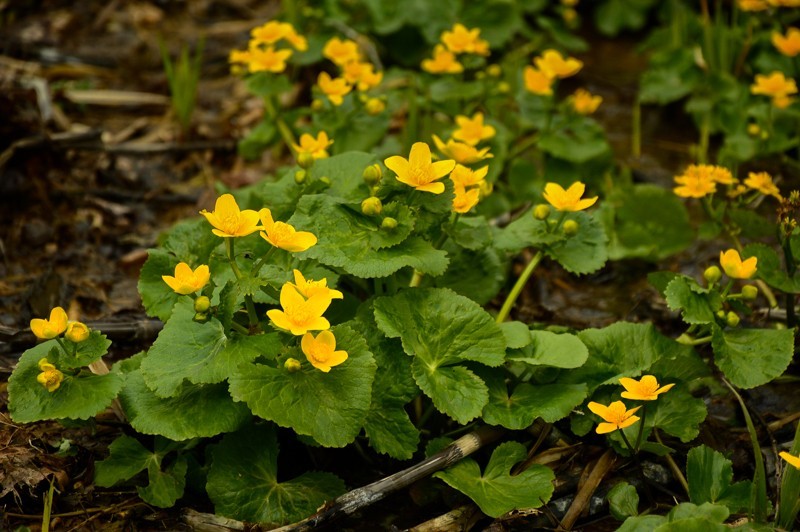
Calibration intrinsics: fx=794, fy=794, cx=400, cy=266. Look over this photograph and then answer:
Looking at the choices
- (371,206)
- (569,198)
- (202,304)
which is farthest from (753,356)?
(202,304)

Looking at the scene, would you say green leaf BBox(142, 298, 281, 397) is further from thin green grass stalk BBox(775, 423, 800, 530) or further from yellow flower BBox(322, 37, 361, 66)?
yellow flower BBox(322, 37, 361, 66)

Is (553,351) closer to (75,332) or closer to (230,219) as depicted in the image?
(230,219)

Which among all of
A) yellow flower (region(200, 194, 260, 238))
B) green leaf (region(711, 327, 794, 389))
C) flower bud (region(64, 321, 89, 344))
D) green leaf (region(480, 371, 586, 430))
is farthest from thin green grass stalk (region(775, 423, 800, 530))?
flower bud (region(64, 321, 89, 344))

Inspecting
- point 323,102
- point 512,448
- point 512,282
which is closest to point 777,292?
point 512,282

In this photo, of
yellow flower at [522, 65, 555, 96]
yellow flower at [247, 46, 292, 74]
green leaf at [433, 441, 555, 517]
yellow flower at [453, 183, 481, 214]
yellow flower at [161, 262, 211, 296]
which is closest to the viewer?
yellow flower at [161, 262, 211, 296]

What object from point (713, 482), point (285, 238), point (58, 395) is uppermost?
point (285, 238)

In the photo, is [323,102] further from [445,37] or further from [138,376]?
[138,376]

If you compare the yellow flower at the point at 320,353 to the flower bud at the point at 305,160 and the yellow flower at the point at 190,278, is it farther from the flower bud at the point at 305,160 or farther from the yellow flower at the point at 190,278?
the flower bud at the point at 305,160
